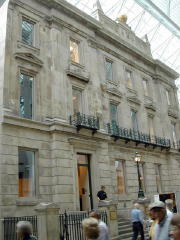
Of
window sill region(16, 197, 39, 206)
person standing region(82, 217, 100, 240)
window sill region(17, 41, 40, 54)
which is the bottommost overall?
person standing region(82, 217, 100, 240)

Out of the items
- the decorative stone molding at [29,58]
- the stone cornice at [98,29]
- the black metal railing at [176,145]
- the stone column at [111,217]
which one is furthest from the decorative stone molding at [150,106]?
the stone column at [111,217]

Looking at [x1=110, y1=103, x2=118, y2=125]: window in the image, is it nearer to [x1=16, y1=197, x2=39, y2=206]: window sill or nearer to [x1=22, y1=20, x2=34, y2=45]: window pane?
[x1=22, y1=20, x2=34, y2=45]: window pane

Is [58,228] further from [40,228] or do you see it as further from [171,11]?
[171,11]

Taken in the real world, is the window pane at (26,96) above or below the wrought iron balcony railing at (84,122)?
above

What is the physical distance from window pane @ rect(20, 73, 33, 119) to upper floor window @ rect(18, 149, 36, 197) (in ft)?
7.67

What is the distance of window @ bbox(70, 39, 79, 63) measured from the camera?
2081 centimetres

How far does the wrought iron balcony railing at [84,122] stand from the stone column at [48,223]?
7160 millimetres

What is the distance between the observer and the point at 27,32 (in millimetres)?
18531

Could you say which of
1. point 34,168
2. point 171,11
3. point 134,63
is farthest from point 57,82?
point 171,11

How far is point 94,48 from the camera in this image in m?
22.5

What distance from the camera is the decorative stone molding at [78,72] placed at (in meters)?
19.5

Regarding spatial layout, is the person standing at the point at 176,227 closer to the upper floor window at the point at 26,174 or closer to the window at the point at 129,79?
the upper floor window at the point at 26,174

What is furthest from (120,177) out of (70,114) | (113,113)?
(70,114)

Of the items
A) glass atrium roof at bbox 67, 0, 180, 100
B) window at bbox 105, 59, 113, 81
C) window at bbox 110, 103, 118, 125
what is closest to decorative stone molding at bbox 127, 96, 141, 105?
window at bbox 110, 103, 118, 125
